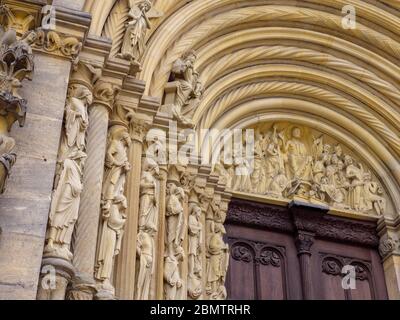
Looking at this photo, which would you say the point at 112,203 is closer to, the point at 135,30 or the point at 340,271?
the point at 135,30

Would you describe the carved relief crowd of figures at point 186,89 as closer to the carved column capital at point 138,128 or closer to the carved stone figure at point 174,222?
the carved column capital at point 138,128

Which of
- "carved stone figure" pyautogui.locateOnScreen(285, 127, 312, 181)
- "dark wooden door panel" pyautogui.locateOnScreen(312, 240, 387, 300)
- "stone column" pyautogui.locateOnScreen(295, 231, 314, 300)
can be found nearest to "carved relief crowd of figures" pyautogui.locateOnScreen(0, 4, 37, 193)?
"stone column" pyautogui.locateOnScreen(295, 231, 314, 300)

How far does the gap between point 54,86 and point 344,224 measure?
19.9ft

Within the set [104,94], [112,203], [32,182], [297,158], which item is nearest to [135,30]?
[104,94]

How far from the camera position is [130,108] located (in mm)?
6492

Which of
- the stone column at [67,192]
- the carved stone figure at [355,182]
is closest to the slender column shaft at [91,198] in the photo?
the stone column at [67,192]

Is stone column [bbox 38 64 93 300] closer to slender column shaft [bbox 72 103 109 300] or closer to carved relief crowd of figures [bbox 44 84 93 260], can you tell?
carved relief crowd of figures [bbox 44 84 93 260]

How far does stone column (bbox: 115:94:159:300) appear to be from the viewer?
5.84m

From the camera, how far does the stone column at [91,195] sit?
16.4 ft

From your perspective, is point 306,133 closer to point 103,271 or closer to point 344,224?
point 344,224

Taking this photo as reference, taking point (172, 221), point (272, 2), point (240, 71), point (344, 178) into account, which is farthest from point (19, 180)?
point (344, 178)

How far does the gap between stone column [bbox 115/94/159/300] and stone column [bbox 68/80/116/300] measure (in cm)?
56

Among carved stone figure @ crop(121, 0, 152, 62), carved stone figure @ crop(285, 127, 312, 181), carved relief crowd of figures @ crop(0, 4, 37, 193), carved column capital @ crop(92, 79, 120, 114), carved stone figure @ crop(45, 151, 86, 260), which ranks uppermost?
carved stone figure @ crop(285, 127, 312, 181)

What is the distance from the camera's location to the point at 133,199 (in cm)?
637
